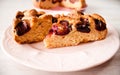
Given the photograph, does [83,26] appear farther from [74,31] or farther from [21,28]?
[21,28]

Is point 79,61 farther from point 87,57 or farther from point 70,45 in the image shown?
point 70,45

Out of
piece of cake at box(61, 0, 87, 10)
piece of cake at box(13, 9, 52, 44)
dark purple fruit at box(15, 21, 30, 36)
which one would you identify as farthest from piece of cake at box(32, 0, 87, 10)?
dark purple fruit at box(15, 21, 30, 36)

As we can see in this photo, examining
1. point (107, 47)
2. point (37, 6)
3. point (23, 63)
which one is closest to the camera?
point (23, 63)

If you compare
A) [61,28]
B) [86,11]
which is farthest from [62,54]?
[86,11]

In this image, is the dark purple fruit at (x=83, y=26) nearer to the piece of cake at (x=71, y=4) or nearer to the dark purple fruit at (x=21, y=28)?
the dark purple fruit at (x=21, y=28)

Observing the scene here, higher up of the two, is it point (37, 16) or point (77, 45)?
point (37, 16)

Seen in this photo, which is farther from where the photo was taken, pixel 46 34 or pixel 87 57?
pixel 46 34

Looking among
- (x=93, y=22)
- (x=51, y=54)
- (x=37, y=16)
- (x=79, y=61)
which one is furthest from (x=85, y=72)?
(x=37, y=16)
